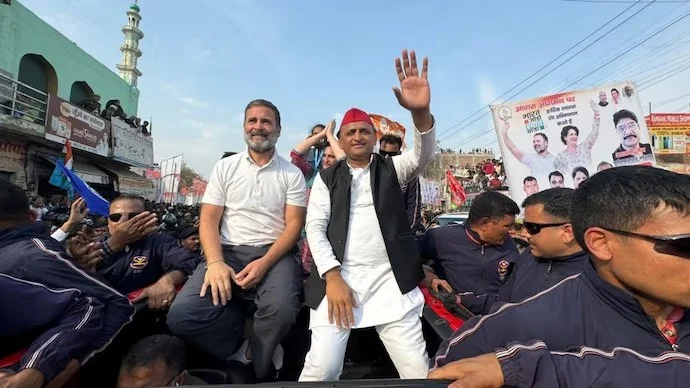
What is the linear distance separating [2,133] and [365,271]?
14354 millimetres

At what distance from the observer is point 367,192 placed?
234 cm

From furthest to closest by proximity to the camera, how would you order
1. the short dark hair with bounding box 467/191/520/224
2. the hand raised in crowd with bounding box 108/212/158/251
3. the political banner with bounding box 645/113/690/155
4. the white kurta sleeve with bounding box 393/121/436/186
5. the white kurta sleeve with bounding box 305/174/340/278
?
the political banner with bounding box 645/113/690/155 < the short dark hair with bounding box 467/191/520/224 < the hand raised in crowd with bounding box 108/212/158/251 < the white kurta sleeve with bounding box 393/121/436/186 < the white kurta sleeve with bounding box 305/174/340/278

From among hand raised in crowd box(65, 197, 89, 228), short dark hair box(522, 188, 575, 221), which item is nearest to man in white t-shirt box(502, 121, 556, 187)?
short dark hair box(522, 188, 575, 221)

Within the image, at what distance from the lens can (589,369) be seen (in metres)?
1.03

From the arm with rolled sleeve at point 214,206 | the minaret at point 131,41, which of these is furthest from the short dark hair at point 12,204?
the minaret at point 131,41

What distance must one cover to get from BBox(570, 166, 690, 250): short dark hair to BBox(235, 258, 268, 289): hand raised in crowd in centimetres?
159

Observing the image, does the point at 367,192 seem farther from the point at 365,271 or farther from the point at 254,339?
the point at 254,339

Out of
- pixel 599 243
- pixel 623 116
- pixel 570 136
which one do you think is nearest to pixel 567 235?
pixel 599 243

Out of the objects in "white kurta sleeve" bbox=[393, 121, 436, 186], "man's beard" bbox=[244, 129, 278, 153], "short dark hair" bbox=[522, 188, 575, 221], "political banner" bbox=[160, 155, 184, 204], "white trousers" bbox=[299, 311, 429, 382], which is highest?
"political banner" bbox=[160, 155, 184, 204]

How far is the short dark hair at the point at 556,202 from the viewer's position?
2244mm

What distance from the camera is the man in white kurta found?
208 centimetres

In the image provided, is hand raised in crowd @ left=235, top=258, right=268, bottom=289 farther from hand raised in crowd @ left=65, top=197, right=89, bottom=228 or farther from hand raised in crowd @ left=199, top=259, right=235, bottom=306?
hand raised in crowd @ left=65, top=197, right=89, bottom=228

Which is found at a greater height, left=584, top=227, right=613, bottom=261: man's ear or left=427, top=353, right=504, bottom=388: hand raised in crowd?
left=584, top=227, right=613, bottom=261: man's ear

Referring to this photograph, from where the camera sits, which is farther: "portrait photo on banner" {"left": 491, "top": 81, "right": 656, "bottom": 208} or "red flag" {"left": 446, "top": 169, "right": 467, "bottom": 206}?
"red flag" {"left": 446, "top": 169, "right": 467, "bottom": 206}
